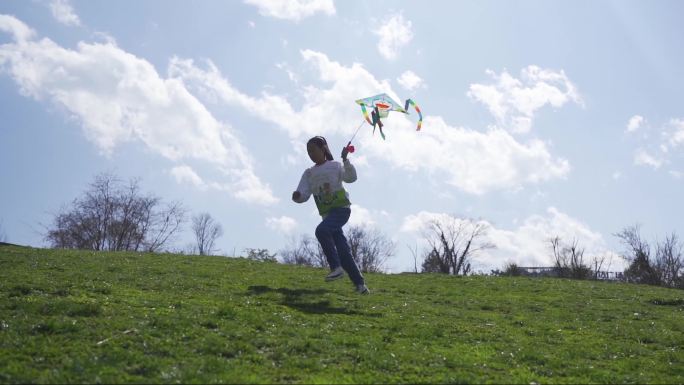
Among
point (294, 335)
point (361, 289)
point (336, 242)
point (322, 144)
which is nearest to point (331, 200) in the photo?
point (336, 242)

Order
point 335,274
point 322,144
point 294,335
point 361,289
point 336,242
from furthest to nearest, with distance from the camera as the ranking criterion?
point 322,144
point 361,289
point 336,242
point 335,274
point 294,335

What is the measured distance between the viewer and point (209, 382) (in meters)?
5.21

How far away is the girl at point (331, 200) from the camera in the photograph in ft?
39.3

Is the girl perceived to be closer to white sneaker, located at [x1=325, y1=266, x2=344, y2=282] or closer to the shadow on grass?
white sneaker, located at [x1=325, y1=266, x2=344, y2=282]

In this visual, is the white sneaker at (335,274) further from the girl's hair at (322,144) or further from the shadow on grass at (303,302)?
the girl's hair at (322,144)

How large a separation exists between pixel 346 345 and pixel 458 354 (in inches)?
56.8

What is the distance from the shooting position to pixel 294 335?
7.39 metres

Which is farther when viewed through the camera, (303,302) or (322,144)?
(322,144)

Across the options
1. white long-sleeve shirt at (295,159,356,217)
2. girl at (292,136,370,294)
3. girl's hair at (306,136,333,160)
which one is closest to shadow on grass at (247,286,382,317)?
girl at (292,136,370,294)

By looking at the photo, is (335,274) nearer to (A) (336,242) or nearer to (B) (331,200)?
(A) (336,242)

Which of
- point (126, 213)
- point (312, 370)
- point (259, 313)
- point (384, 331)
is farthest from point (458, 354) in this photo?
point (126, 213)

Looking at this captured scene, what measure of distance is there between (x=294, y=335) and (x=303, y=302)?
3.11 m

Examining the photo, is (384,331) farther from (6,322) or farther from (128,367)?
(6,322)

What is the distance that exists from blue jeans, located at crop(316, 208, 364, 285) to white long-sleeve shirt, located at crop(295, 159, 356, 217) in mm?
216
